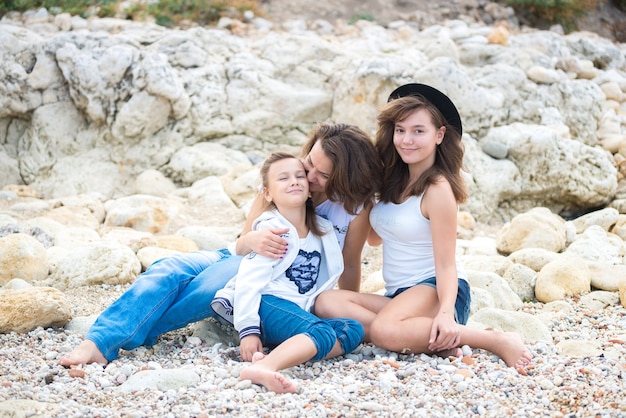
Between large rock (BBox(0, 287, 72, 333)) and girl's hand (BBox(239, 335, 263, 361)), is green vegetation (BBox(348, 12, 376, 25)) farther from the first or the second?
girl's hand (BBox(239, 335, 263, 361))

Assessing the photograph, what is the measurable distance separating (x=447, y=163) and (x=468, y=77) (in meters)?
3.97

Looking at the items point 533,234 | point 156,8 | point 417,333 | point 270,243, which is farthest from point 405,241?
point 156,8

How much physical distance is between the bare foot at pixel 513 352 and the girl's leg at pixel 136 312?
1.63 m

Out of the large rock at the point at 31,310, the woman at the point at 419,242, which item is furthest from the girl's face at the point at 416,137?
the large rock at the point at 31,310

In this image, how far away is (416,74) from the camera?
283 inches

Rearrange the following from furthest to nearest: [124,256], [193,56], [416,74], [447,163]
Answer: [193,56], [416,74], [124,256], [447,163]

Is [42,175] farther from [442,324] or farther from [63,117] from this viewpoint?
[442,324]

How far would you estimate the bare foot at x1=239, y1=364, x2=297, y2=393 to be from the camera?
9.58 ft

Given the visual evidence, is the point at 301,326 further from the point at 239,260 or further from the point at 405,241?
the point at 405,241

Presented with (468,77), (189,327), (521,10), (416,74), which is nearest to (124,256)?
(189,327)

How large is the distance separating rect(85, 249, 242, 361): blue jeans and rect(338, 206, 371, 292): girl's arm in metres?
0.61

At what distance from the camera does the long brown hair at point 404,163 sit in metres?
3.65

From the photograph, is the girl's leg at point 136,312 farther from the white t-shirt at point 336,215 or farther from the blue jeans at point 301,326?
the white t-shirt at point 336,215

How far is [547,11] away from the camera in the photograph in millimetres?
10977
